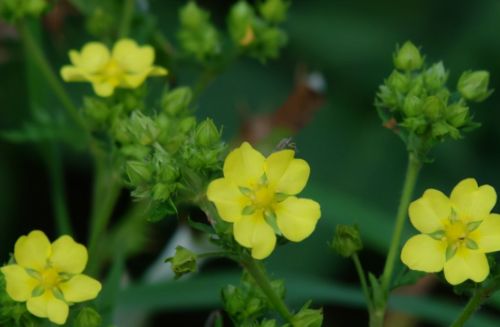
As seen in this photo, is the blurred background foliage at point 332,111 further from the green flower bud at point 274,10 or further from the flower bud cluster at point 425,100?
the flower bud cluster at point 425,100

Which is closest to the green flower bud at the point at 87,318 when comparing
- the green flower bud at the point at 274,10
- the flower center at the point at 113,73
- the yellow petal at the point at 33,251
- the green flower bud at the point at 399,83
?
the yellow petal at the point at 33,251

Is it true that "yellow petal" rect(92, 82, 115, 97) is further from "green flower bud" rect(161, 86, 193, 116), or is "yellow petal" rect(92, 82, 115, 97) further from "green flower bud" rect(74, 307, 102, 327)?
"green flower bud" rect(74, 307, 102, 327)

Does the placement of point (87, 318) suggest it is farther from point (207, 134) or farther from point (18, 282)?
point (207, 134)

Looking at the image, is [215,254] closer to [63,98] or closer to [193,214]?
[63,98]

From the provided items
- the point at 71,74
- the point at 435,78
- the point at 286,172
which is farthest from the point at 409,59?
the point at 71,74

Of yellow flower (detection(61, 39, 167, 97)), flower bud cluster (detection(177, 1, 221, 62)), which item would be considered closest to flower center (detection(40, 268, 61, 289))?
yellow flower (detection(61, 39, 167, 97))

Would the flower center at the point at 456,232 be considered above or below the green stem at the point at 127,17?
above
